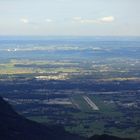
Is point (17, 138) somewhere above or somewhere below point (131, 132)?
above

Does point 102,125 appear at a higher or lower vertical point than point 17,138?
lower

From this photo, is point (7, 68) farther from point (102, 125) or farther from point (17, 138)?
point (17, 138)

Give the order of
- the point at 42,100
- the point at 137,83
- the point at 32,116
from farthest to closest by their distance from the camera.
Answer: the point at 137,83
the point at 42,100
the point at 32,116

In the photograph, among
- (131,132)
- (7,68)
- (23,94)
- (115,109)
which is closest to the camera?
(131,132)

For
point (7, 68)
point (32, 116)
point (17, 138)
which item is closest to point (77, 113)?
point (32, 116)

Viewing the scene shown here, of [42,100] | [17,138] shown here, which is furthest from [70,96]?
[17,138]

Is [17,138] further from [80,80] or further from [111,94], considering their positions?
[80,80]

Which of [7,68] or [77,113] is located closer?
[77,113]

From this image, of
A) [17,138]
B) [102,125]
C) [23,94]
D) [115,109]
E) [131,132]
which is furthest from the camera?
[23,94]

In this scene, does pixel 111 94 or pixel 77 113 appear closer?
pixel 77 113
